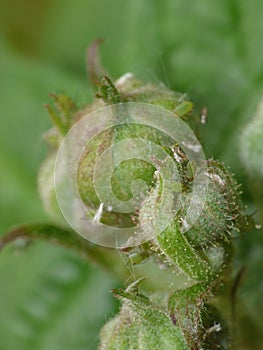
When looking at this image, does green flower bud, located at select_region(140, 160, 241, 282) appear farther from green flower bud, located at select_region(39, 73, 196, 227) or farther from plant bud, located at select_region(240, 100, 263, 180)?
plant bud, located at select_region(240, 100, 263, 180)

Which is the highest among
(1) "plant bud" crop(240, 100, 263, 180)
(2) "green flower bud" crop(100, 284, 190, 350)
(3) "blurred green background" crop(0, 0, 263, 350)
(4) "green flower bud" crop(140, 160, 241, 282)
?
(3) "blurred green background" crop(0, 0, 263, 350)

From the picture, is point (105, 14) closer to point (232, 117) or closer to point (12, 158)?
point (12, 158)

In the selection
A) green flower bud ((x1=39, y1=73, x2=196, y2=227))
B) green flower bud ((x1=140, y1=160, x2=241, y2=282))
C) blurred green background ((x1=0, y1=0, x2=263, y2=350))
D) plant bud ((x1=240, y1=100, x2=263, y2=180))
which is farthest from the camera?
blurred green background ((x1=0, y1=0, x2=263, y2=350))

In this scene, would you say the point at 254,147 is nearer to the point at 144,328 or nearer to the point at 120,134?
the point at 120,134

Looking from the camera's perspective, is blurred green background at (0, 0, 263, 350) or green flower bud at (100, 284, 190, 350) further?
blurred green background at (0, 0, 263, 350)

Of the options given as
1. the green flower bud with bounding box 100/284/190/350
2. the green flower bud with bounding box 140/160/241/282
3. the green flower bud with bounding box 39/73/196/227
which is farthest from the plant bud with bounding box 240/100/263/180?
the green flower bud with bounding box 100/284/190/350

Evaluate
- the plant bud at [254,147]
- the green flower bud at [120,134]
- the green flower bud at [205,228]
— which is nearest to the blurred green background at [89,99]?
the plant bud at [254,147]

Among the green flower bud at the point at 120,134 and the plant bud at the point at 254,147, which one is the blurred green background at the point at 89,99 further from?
the green flower bud at the point at 120,134

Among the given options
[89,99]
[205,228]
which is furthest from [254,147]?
[89,99]
